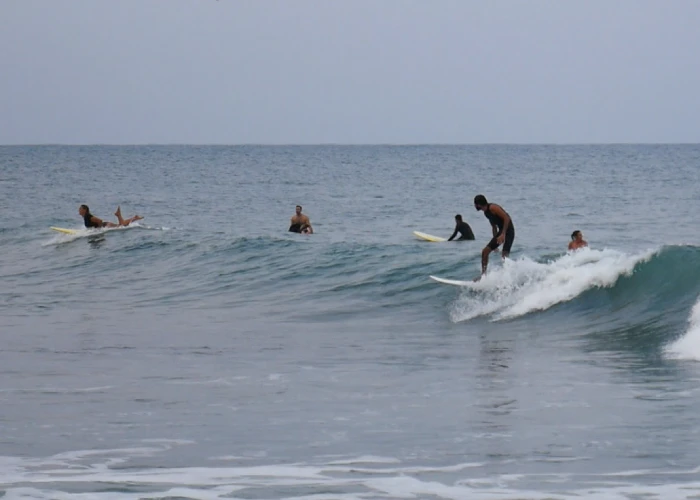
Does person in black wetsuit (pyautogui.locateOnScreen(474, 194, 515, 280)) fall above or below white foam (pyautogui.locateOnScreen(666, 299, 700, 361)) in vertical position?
above

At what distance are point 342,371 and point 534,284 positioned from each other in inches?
256

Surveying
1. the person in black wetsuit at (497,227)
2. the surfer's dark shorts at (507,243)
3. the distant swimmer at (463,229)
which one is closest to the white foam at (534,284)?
the surfer's dark shorts at (507,243)

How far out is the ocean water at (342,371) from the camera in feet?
24.8

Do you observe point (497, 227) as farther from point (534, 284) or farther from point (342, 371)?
point (342, 371)

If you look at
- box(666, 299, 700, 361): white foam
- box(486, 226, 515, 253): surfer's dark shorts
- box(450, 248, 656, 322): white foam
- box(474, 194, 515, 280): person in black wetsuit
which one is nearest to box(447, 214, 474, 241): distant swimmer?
box(450, 248, 656, 322): white foam

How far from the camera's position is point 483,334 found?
48.4 feet

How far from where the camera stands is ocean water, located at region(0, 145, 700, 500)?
298 inches

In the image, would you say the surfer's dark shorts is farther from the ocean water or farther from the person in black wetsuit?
the ocean water

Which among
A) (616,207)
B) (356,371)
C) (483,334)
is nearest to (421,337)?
(483,334)

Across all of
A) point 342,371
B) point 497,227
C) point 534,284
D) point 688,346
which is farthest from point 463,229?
point 342,371

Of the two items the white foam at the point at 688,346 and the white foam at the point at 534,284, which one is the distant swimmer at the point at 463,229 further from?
the white foam at the point at 688,346

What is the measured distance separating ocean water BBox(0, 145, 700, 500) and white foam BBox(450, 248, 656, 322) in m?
0.04

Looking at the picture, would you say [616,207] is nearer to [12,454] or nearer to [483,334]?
[483,334]

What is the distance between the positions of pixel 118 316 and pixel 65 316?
783 millimetres
